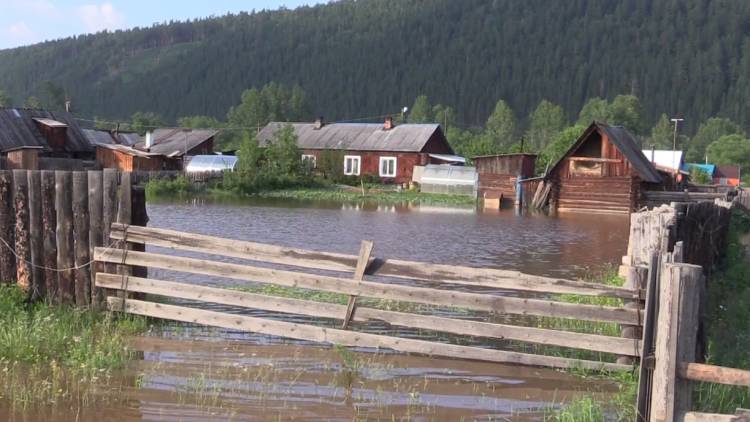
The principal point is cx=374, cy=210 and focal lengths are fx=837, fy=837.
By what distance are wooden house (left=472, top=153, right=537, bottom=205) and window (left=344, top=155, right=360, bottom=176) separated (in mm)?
15233

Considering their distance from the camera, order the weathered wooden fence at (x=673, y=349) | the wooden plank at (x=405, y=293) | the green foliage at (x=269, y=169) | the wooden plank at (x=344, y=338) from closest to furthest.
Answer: the weathered wooden fence at (x=673, y=349), the wooden plank at (x=405, y=293), the wooden plank at (x=344, y=338), the green foliage at (x=269, y=169)

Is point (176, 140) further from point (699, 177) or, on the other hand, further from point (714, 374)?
point (714, 374)

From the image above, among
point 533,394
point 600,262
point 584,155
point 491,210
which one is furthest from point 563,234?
point 533,394

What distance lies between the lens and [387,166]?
66.1 metres

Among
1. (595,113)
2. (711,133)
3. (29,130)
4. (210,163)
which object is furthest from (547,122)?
(29,130)

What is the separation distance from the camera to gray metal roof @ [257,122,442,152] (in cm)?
6588

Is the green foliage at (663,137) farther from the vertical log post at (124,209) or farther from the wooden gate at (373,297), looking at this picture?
the vertical log post at (124,209)

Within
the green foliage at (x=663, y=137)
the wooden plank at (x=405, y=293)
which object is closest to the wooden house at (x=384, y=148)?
the wooden plank at (x=405, y=293)

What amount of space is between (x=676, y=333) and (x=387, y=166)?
60538 mm

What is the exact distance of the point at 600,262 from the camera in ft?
67.9

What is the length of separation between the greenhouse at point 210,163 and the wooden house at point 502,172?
60.5 ft

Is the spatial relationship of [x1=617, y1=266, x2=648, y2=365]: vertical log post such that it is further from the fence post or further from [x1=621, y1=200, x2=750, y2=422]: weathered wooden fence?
the fence post

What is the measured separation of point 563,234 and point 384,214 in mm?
10395

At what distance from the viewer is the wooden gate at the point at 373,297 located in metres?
A: 8.67
